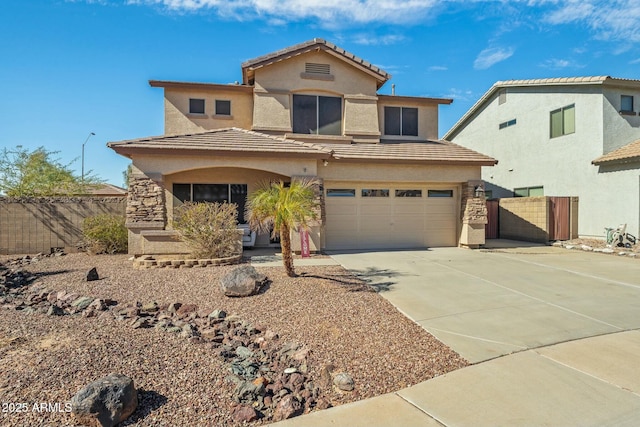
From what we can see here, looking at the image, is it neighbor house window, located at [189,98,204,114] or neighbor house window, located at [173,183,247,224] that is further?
neighbor house window, located at [189,98,204,114]

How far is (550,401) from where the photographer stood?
3545 millimetres

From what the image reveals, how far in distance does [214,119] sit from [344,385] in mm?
13884

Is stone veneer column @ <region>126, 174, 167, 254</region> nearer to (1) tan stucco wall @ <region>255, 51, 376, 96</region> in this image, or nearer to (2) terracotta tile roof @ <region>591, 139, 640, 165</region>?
(1) tan stucco wall @ <region>255, 51, 376, 96</region>

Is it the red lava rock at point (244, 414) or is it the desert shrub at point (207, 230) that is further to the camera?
the desert shrub at point (207, 230)

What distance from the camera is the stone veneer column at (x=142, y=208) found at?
1144 cm

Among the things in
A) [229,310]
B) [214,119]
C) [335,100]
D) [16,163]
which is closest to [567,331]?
[229,310]

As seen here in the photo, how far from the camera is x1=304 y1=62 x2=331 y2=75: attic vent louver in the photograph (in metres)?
15.3

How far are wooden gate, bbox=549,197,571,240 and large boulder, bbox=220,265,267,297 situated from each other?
47.9 feet

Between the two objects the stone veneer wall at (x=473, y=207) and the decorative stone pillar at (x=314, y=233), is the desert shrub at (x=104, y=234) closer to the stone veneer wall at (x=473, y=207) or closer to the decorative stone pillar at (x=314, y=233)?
the decorative stone pillar at (x=314, y=233)

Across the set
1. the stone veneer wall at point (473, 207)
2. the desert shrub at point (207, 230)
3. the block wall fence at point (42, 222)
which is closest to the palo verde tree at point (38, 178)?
the block wall fence at point (42, 222)

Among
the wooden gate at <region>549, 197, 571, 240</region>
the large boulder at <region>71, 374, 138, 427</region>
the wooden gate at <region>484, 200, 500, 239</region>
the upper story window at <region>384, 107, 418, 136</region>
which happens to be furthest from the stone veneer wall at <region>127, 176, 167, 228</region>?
the wooden gate at <region>549, 197, 571, 240</region>

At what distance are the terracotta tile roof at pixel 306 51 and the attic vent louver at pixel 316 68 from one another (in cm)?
57

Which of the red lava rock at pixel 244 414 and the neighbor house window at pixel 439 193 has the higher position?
the neighbor house window at pixel 439 193

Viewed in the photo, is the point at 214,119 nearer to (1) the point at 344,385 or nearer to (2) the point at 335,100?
(2) the point at 335,100
